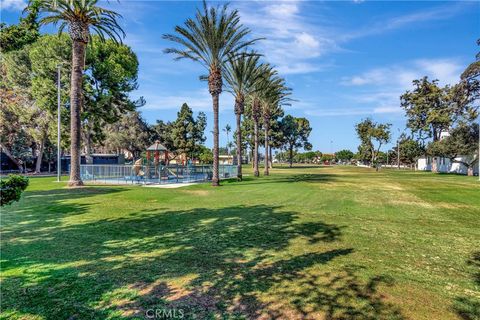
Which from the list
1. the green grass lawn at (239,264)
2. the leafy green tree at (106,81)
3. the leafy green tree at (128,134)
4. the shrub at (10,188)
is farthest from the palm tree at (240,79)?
the leafy green tree at (128,134)

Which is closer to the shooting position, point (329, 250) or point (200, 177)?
point (329, 250)

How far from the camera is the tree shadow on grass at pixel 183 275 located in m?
4.00

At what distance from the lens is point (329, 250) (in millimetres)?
6539

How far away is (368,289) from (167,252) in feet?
12.5

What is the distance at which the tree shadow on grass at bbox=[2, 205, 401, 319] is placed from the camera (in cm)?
400

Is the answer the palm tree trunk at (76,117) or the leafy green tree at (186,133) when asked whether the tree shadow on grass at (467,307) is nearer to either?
the palm tree trunk at (76,117)

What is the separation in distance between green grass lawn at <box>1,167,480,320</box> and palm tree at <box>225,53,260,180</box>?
66.3 feet

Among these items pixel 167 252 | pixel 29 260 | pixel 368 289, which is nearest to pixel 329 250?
pixel 368 289

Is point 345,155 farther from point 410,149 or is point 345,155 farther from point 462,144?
point 462,144

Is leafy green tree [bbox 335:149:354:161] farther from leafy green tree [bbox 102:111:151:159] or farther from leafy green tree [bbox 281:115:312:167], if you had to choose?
leafy green tree [bbox 102:111:151:159]

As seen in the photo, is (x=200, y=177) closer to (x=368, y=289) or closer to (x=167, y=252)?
(x=167, y=252)

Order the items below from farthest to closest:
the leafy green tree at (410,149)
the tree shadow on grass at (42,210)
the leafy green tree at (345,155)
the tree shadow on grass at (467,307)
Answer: the leafy green tree at (345,155) < the leafy green tree at (410,149) < the tree shadow on grass at (42,210) < the tree shadow on grass at (467,307)

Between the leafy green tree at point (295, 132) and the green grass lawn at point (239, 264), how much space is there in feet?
217

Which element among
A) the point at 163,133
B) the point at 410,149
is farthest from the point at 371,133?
the point at 163,133
